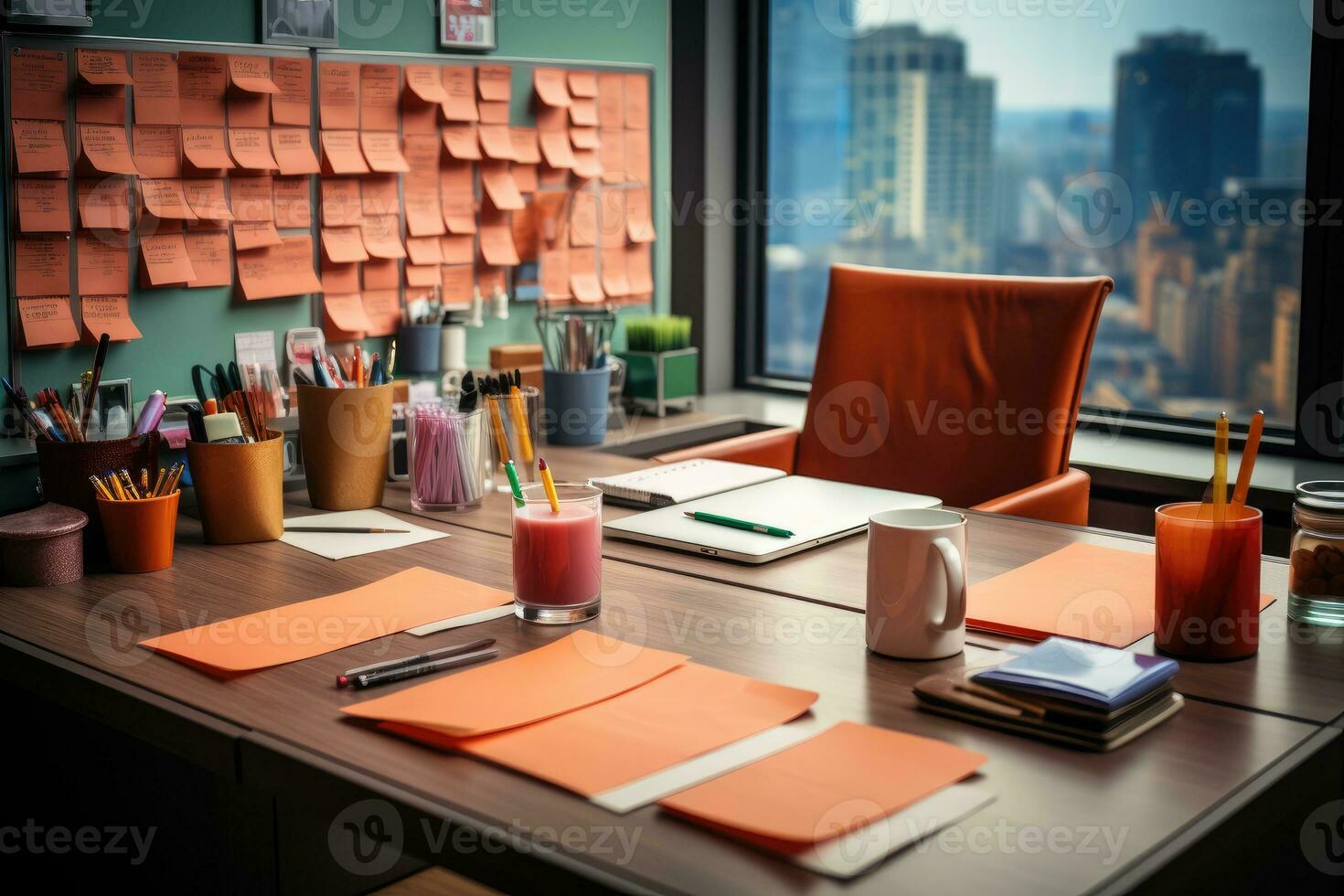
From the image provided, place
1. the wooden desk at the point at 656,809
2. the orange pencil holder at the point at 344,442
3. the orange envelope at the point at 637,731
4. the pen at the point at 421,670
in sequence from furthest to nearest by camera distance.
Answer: the orange pencil holder at the point at 344,442 < the pen at the point at 421,670 < the orange envelope at the point at 637,731 < the wooden desk at the point at 656,809

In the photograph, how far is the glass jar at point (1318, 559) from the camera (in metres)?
1.29

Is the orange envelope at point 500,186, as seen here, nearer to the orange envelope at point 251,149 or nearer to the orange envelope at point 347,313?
the orange envelope at point 347,313

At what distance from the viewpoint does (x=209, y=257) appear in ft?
7.20

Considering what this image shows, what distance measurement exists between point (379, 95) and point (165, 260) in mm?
525

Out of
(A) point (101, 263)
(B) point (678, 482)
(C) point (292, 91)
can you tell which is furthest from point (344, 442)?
(C) point (292, 91)

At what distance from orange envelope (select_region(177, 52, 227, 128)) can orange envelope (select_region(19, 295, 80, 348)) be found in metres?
0.36

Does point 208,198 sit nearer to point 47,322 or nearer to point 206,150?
point 206,150

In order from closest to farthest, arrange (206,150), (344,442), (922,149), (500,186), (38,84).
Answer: (344,442)
(38,84)
(206,150)
(500,186)
(922,149)

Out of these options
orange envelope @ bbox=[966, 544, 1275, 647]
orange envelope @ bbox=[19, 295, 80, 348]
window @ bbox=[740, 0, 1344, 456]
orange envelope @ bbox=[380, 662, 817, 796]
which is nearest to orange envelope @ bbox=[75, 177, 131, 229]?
orange envelope @ bbox=[19, 295, 80, 348]

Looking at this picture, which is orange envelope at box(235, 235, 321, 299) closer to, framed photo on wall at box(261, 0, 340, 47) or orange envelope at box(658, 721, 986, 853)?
framed photo on wall at box(261, 0, 340, 47)

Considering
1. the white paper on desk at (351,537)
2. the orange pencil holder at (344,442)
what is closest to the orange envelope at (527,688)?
the white paper on desk at (351,537)

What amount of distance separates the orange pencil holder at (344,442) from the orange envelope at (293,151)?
63 centimetres

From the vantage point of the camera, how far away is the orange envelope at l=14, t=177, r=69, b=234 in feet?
6.46

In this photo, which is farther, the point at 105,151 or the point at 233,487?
the point at 105,151
